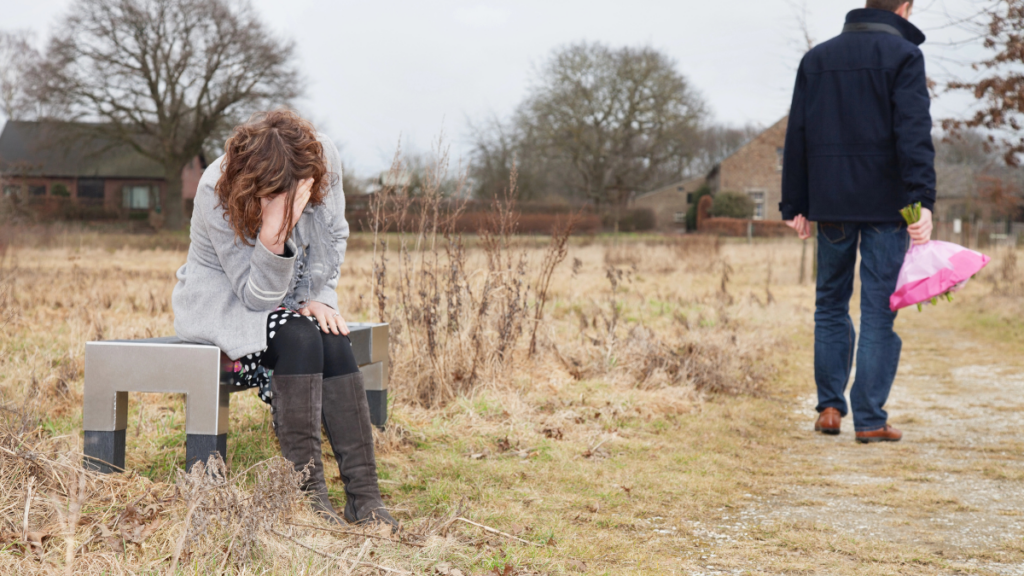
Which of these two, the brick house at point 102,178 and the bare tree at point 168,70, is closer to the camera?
the bare tree at point 168,70

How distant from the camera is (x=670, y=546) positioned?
2604 mm

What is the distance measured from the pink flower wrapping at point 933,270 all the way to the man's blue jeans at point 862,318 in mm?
107

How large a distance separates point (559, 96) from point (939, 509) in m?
37.0

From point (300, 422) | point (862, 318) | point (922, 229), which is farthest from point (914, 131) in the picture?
point (300, 422)

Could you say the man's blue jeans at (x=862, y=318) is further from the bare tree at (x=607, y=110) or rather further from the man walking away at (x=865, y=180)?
the bare tree at (x=607, y=110)

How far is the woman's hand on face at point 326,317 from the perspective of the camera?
2736 millimetres

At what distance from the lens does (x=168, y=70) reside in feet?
93.9

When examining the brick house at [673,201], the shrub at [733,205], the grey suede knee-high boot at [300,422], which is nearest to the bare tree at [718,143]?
the brick house at [673,201]

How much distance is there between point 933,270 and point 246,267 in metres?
3.01

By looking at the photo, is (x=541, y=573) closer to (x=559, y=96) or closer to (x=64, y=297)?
(x=64, y=297)

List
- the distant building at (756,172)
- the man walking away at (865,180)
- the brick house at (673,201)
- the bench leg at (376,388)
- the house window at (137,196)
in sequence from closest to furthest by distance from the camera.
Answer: the bench leg at (376,388) < the man walking away at (865,180) < the house window at (137,196) < the distant building at (756,172) < the brick house at (673,201)

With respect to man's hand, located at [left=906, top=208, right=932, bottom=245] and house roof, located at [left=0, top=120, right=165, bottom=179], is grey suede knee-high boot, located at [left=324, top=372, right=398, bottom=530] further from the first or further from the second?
house roof, located at [left=0, top=120, right=165, bottom=179]

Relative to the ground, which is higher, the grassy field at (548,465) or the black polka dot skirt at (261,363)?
the black polka dot skirt at (261,363)

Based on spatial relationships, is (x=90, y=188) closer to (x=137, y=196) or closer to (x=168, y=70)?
(x=137, y=196)
